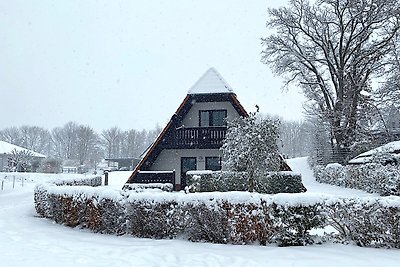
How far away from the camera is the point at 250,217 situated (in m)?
8.14

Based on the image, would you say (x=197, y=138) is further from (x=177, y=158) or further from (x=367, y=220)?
(x=367, y=220)

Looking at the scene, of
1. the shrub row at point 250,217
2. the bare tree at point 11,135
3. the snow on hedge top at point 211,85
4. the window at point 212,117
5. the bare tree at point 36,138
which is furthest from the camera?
the bare tree at point 36,138

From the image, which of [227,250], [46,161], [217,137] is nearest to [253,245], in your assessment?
[227,250]

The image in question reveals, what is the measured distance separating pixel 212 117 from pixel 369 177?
972cm

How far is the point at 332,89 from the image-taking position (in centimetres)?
3709

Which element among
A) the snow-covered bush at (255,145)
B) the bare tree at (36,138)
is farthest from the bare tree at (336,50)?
the bare tree at (36,138)

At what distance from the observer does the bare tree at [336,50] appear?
31000mm

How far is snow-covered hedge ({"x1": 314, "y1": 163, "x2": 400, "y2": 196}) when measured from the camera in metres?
17.4

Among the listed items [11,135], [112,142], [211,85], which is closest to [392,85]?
[211,85]

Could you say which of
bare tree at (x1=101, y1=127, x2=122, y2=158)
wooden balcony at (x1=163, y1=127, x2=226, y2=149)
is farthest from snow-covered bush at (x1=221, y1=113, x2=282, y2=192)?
bare tree at (x1=101, y1=127, x2=122, y2=158)

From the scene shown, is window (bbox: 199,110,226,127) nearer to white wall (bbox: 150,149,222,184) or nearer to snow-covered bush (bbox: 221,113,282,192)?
white wall (bbox: 150,149,222,184)

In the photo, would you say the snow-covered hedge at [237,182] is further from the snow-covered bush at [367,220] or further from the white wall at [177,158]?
the snow-covered bush at [367,220]

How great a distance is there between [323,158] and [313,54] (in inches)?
396

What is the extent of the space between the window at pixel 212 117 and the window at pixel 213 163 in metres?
2.17
